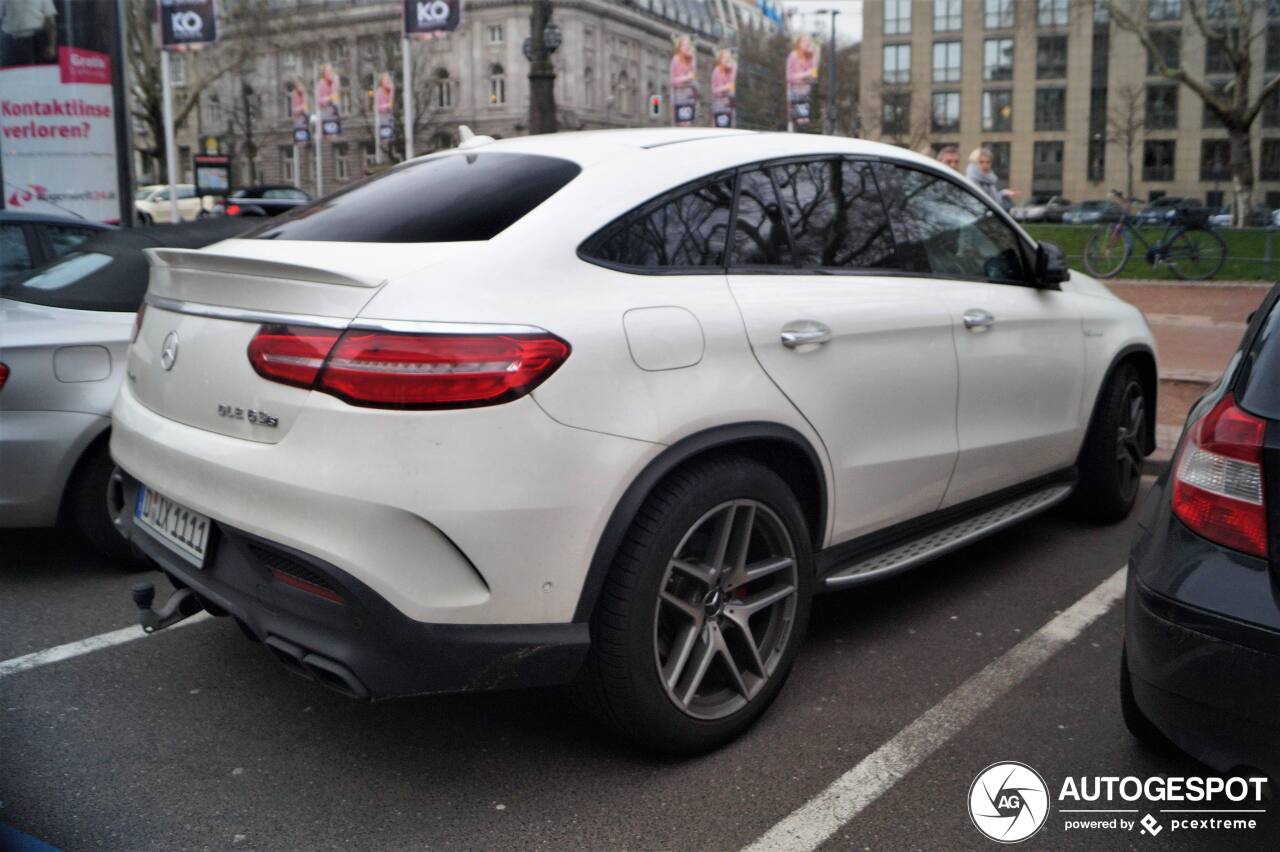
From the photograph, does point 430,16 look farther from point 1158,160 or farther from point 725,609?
point 1158,160

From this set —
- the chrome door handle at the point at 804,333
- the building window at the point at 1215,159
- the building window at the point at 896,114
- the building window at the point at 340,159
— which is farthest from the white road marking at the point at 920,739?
the building window at the point at 340,159

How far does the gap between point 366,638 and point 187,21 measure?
2151 centimetres

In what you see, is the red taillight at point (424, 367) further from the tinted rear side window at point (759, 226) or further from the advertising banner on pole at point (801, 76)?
the advertising banner on pole at point (801, 76)

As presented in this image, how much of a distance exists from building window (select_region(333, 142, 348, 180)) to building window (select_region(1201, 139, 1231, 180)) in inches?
2201

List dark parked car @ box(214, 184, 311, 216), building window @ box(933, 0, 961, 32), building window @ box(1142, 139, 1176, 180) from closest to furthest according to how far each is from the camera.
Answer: dark parked car @ box(214, 184, 311, 216)
building window @ box(1142, 139, 1176, 180)
building window @ box(933, 0, 961, 32)

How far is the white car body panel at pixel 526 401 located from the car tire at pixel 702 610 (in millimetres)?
146

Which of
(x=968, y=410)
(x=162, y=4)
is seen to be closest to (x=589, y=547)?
(x=968, y=410)

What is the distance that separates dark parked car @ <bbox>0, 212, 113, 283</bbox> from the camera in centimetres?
588

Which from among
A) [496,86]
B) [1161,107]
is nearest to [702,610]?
[1161,107]

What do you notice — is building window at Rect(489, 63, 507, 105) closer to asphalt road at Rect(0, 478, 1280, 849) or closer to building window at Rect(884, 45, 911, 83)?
building window at Rect(884, 45, 911, 83)

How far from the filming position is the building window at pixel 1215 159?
7112 centimetres

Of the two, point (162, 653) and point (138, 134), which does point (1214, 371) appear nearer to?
point (162, 653)

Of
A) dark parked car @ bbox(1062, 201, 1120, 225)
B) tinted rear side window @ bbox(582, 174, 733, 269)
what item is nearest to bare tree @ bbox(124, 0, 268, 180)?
dark parked car @ bbox(1062, 201, 1120, 225)

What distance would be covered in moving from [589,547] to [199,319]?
1.18 metres
